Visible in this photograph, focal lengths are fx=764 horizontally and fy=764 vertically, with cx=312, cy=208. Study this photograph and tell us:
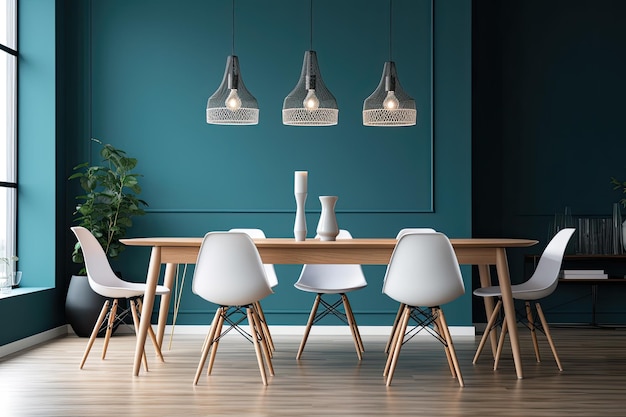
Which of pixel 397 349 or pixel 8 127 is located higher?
pixel 8 127

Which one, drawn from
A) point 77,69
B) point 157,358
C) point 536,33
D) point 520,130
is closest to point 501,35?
point 536,33

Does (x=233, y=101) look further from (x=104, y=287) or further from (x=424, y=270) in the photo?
(x=424, y=270)

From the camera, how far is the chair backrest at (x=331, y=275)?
16.9 ft

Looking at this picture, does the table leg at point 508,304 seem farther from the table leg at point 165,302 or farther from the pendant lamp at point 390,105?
the table leg at point 165,302

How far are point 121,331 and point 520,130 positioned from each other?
3640 mm

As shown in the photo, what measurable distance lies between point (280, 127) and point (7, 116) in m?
2.03

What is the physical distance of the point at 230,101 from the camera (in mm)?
4625

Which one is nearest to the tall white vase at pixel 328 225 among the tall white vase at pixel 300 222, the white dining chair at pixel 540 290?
the tall white vase at pixel 300 222

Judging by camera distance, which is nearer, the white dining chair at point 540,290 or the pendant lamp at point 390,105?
the white dining chair at point 540,290

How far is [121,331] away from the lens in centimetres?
591

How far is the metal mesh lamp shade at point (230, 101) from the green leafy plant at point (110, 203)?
4.00 feet

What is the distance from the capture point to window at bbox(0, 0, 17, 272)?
551cm

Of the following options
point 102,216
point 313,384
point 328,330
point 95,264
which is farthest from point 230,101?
point 328,330

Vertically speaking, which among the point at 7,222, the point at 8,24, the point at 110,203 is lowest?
the point at 7,222
